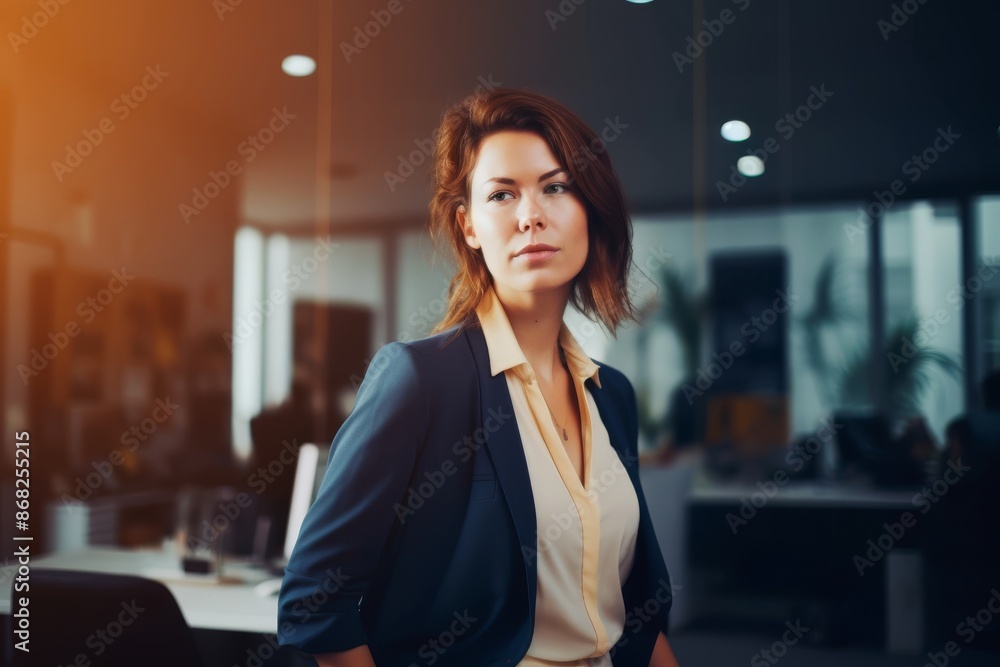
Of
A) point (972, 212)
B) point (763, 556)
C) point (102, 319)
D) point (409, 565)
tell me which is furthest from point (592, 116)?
point (102, 319)

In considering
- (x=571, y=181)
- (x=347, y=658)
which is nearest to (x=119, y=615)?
(x=347, y=658)

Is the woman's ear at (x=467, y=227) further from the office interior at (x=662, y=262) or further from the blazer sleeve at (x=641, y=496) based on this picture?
the office interior at (x=662, y=262)

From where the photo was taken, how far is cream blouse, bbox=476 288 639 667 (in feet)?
4.89

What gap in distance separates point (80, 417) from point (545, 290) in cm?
245

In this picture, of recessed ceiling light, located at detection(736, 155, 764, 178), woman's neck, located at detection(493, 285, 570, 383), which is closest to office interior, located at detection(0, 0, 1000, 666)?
recessed ceiling light, located at detection(736, 155, 764, 178)

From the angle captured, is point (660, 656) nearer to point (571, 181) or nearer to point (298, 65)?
point (571, 181)

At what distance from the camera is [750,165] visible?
2.85m

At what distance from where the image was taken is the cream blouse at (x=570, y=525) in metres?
1.49

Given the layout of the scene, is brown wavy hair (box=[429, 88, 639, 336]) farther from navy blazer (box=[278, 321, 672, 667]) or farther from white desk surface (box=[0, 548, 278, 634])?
white desk surface (box=[0, 548, 278, 634])

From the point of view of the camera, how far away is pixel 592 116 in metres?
2.75

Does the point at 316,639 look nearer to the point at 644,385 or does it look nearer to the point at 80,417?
the point at 644,385

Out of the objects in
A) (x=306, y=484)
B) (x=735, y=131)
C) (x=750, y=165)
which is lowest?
(x=306, y=484)

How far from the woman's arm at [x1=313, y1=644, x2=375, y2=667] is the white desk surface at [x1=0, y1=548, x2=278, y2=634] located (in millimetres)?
525

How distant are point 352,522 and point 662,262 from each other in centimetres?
181
